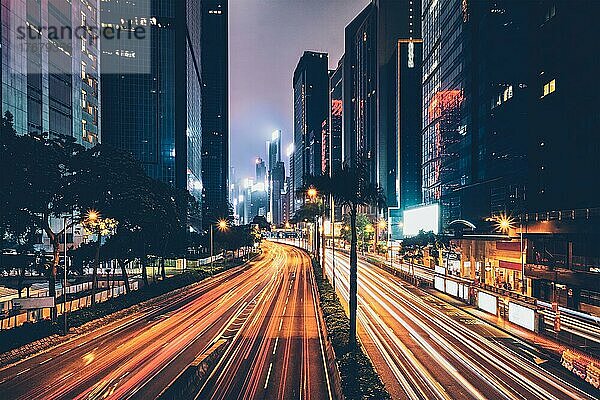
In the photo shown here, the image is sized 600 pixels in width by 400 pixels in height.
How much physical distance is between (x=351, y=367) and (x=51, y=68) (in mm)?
89587

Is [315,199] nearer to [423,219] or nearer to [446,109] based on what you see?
[423,219]

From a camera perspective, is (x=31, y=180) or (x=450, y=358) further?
(x=31, y=180)

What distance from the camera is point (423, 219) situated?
107 m

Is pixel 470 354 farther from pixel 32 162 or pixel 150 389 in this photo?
pixel 32 162

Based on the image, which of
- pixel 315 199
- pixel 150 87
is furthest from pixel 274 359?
pixel 150 87

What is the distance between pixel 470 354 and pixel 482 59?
73.9 m

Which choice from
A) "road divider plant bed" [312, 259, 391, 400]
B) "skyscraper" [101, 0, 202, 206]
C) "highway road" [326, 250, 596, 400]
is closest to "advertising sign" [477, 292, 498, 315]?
"highway road" [326, 250, 596, 400]

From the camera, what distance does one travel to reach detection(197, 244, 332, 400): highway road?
23.0 metres

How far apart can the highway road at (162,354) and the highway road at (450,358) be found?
4777mm

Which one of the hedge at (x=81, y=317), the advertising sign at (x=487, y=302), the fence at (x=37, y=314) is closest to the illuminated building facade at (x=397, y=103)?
the hedge at (x=81, y=317)

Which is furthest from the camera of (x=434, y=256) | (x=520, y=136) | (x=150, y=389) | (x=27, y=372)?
(x=434, y=256)

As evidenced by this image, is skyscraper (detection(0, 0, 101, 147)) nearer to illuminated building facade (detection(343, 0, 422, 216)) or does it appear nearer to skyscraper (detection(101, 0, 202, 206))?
skyscraper (detection(101, 0, 202, 206))

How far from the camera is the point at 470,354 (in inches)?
1174

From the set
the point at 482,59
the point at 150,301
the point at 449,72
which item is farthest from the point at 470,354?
the point at 449,72
